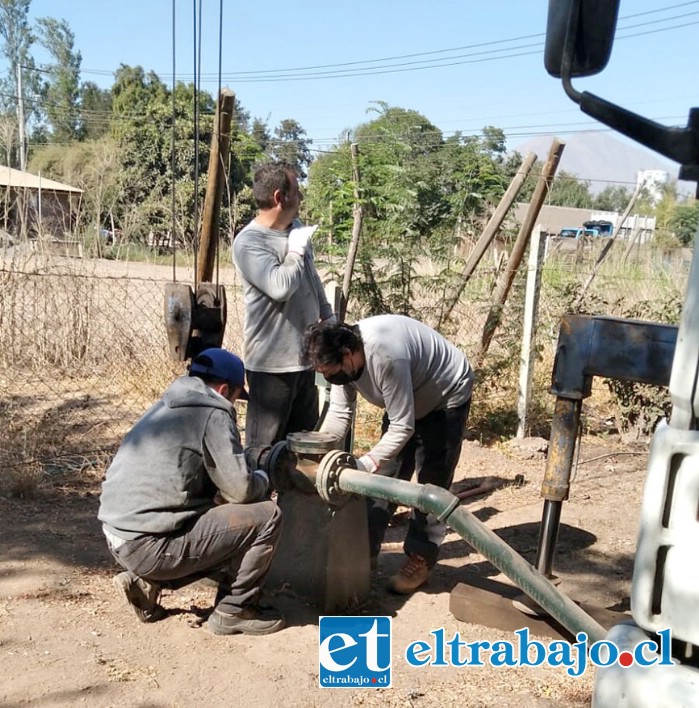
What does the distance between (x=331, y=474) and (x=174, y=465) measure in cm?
62

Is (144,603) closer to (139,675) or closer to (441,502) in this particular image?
(139,675)

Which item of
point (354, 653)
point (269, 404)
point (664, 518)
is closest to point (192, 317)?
point (269, 404)

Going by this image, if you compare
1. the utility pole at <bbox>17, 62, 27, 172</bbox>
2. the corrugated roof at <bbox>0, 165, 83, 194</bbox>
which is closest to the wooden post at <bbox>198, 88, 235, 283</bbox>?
the corrugated roof at <bbox>0, 165, 83, 194</bbox>

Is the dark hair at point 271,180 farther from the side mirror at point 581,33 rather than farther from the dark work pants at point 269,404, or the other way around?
the side mirror at point 581,33

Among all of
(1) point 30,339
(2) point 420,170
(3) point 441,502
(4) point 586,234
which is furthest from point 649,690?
(4) point 586,234

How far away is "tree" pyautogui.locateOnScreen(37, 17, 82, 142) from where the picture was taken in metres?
54.8

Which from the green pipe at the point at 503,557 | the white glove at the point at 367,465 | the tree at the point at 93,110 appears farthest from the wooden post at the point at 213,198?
the tree at the point at 93,110

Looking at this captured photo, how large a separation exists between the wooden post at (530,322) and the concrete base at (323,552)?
2.86 metres

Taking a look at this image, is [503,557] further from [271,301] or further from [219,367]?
[271,301]

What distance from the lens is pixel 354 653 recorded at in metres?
3.20

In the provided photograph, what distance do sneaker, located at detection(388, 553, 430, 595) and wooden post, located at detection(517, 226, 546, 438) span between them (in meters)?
2.63

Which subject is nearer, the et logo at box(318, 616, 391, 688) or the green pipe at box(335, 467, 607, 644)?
the green pipe at box(335, 467, 607, 644)

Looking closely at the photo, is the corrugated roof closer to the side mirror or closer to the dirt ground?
the dirt ground

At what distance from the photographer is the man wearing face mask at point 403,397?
11.3ft
